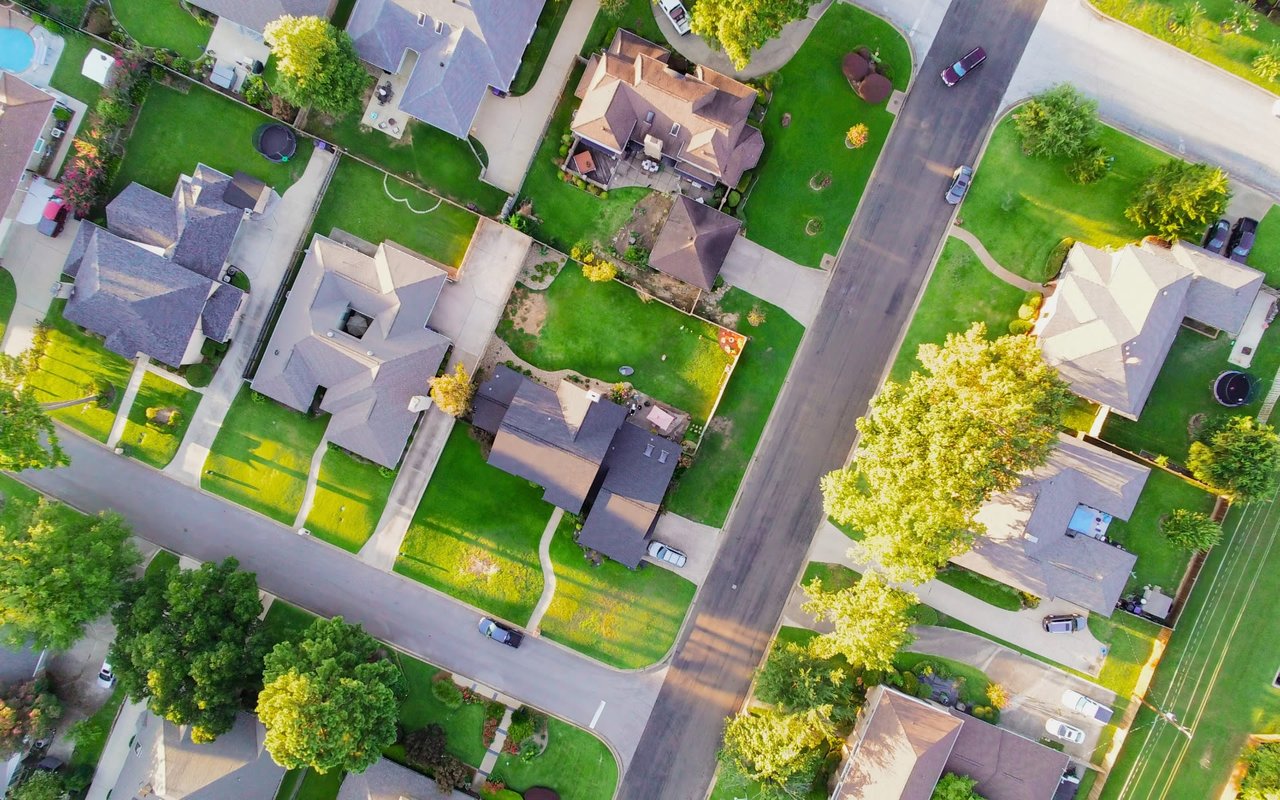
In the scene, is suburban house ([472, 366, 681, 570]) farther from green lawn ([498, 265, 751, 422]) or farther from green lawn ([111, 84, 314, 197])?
green lawn ([111, 84, 314, 197])

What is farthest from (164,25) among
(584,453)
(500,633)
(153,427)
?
(500,633)

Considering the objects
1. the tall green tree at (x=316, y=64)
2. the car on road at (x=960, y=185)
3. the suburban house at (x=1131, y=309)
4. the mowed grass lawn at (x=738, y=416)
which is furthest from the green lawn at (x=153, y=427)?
the suburban house at (x=1131, y=309)

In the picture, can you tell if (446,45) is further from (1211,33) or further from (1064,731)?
(1064,731)

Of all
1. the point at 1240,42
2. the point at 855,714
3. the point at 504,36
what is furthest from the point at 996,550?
the point at 504,36

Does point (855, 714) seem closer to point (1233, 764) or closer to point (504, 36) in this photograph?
point (1233, 764)

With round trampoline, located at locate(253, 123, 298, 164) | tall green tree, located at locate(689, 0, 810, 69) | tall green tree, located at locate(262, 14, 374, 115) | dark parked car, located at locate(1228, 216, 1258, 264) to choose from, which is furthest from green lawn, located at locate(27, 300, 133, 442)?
dark parked car, located at locate(1228, 216, 1258, 264)

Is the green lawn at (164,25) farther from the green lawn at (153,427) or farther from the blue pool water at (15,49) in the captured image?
the green lawn at (153,427)
